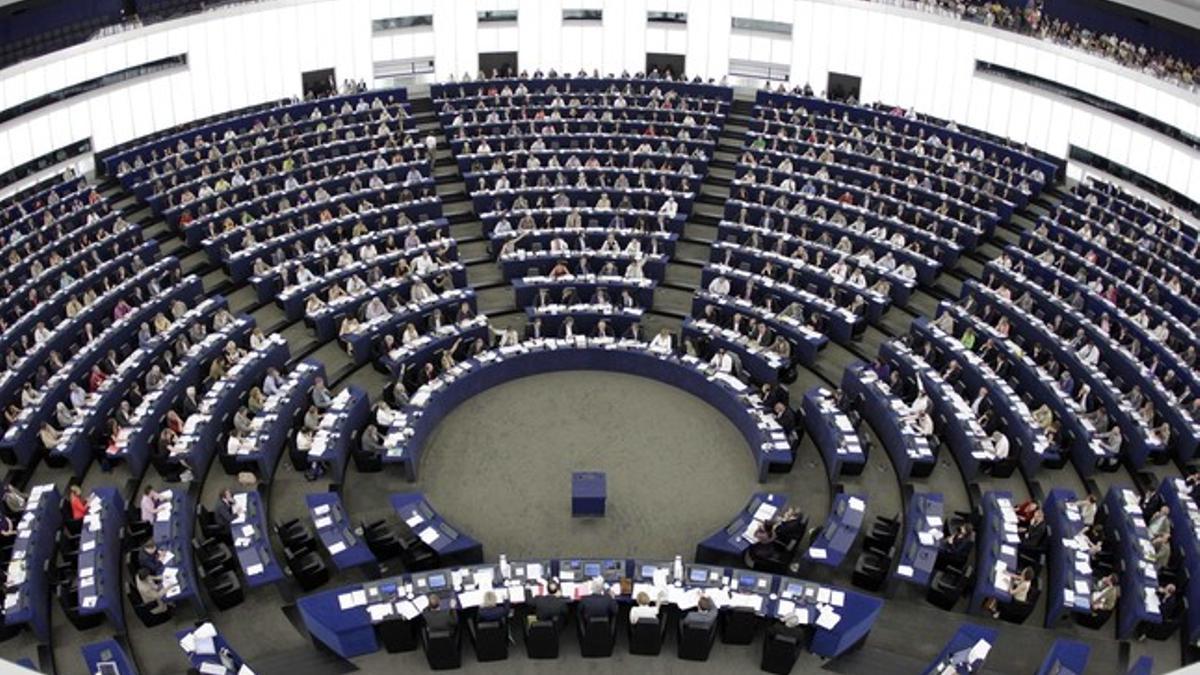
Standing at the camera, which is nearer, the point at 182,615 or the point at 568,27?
the point at 182,615

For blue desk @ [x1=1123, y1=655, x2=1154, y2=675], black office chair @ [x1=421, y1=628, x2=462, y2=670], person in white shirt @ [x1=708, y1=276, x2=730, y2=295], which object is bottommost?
black office chair @ [x1=421, y1=628, x2=462, y2=670]

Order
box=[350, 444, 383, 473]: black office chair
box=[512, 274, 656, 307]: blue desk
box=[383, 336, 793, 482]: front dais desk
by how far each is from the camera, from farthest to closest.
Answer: box=[512, 274, 656, 307]: blue desk < box=[383, 336, 793, 482]: front dais desk < box=[350, 444, 383, 473]: black office chair

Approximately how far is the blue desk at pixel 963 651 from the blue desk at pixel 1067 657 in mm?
896

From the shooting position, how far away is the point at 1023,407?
23578mm

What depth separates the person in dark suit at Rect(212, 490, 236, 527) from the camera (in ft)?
67.6

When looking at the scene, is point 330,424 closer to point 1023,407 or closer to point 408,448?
point 408,448

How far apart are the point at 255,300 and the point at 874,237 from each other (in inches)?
639

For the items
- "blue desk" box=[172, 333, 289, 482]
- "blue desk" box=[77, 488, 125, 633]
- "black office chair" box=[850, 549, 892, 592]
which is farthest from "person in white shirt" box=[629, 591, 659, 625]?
"blue desk" box=[172, 333, 289, 482]

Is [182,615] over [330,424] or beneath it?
beneath

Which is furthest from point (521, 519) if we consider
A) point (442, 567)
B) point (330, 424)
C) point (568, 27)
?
point (568, 27)

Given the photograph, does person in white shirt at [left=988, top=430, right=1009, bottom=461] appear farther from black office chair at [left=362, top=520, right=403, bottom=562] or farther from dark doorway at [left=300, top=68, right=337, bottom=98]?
dark doorway at [left=300, top=68, right=337, bottom=98]

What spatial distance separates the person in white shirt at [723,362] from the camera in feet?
83.6

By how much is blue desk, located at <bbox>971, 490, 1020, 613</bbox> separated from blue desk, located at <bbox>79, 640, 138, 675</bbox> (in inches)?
558

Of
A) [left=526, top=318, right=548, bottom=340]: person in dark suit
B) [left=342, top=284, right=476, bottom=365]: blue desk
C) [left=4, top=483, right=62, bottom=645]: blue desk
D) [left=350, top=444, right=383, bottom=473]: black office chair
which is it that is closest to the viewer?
[left=4, top=483, right=62, bottom=645]: blue desk
